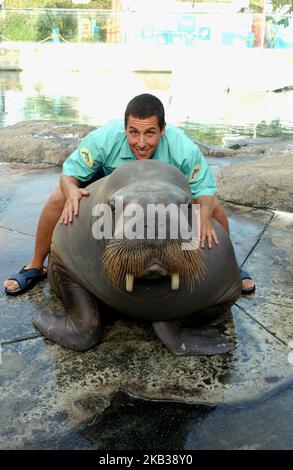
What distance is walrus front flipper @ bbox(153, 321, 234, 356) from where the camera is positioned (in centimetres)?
290

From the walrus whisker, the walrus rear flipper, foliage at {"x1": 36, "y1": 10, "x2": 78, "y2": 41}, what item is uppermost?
foliage at {"x1": 36, "y1": 10, "x2": 78, "y2": 41}

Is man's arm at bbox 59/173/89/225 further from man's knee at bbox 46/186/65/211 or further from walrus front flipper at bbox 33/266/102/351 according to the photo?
walrus front flipper at bbox 33/266/102/351

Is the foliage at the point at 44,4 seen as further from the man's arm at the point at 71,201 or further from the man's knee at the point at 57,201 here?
the man's arm at the point at 71,201

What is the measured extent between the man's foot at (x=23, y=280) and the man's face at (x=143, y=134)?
1.15 meters

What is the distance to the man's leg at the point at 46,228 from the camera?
359cm

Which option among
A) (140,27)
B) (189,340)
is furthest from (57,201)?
(140,27)

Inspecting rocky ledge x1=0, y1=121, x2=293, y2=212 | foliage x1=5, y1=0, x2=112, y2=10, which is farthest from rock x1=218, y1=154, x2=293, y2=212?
foliage x1=5, y1=0, x2=112, y2=10

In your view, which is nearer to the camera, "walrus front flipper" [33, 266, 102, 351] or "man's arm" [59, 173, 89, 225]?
"walrus front flipper" [33, 266, 102, 351]

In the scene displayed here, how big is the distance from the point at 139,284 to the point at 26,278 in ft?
3.93

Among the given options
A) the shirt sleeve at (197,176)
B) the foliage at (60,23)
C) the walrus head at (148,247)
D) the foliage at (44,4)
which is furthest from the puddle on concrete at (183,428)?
the foliage at (44,4)

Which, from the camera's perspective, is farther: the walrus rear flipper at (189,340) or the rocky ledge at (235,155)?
the rocky ledge at (235,155)

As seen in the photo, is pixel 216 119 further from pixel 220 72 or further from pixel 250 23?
pixel 250 23

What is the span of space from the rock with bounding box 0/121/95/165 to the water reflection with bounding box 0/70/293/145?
9.58ft
